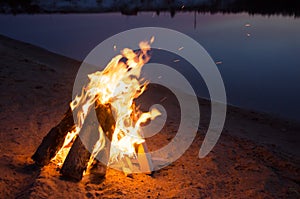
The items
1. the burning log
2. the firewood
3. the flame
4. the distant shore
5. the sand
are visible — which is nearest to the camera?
the sand

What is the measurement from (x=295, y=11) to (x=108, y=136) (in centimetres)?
3612

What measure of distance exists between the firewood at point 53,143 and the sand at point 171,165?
0.47ft

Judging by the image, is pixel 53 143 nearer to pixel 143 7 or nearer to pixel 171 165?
pixel 171 165

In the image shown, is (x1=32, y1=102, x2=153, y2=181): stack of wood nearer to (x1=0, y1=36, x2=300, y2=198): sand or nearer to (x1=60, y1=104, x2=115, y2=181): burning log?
(x1=60, y1=104, x2=115, y2=181): burning log

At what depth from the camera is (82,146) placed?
5.16 metres

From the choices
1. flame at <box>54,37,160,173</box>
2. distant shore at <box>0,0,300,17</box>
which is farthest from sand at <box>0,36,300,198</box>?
distant shore at <box>0,0,300,17</box>

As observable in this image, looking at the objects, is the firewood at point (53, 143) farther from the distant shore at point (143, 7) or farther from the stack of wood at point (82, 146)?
the distant shore at point (143, 7)

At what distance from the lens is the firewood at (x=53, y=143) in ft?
17.8

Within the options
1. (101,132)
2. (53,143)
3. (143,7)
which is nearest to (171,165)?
(101,132)

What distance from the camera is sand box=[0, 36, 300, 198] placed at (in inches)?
194

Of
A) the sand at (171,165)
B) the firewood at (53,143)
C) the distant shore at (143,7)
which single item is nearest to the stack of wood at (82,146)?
the firewood at (53,143)

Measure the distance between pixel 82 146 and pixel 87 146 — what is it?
8 centimetres

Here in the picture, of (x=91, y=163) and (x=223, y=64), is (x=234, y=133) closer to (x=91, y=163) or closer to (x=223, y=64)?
(x=91, y=163)

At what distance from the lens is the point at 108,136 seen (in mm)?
5406
